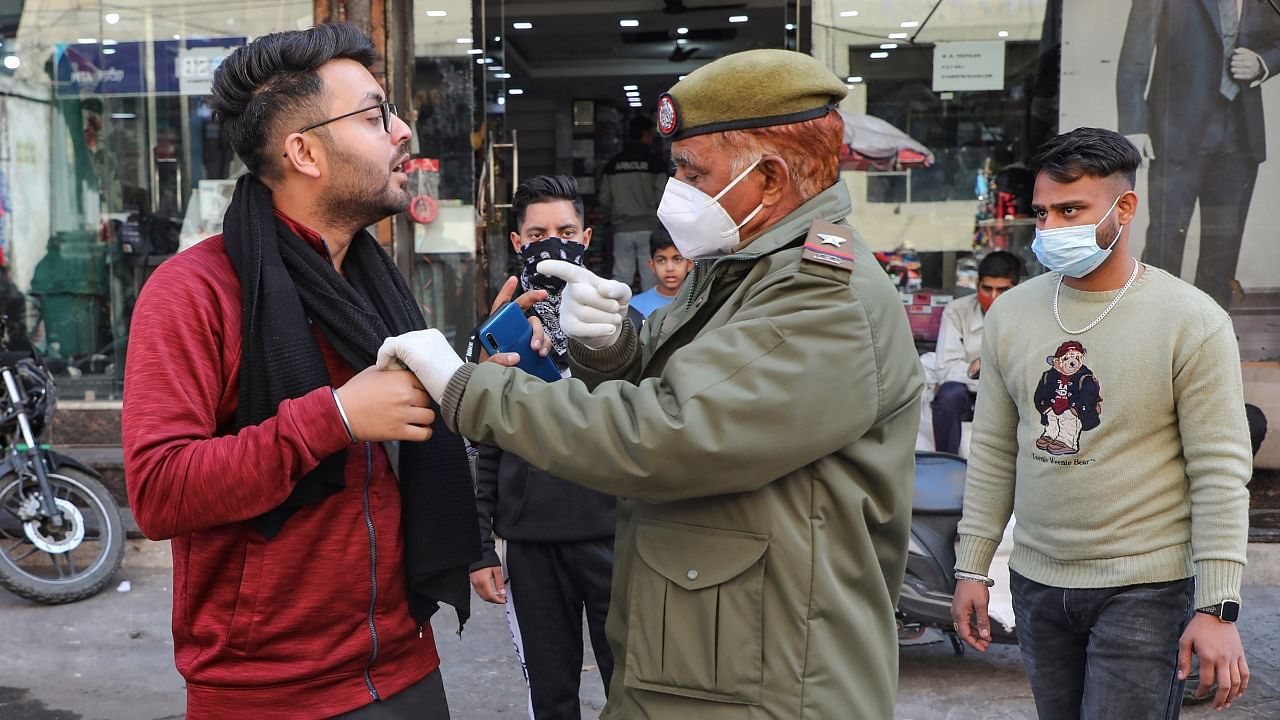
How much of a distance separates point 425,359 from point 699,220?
546 millimetres

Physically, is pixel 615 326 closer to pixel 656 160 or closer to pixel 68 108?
pixel 68 108

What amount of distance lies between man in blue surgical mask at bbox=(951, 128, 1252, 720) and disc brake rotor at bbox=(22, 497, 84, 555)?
4.62m

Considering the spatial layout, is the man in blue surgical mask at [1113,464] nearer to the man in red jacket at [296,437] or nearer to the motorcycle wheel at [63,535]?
the man in red jacket at [296,437]

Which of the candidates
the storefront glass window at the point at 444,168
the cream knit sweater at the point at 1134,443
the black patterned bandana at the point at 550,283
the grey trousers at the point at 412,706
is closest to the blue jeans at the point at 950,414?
the storefront glass window at the point at 444,168

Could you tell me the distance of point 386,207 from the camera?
7.16ft

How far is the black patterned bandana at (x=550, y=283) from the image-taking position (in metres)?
2.83

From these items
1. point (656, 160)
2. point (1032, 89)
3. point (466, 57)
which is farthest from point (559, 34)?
point (1032, 89)

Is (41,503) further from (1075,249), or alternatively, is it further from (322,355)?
(1075,249)

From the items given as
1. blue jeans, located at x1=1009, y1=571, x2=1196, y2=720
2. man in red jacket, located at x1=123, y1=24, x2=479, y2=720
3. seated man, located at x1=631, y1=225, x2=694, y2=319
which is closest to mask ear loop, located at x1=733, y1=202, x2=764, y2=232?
man in red jacket, located at x1=123, y1=24, x2=479, y2=720

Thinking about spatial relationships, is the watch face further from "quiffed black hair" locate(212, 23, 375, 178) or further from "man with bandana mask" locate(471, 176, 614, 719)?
"quiffed black hair" locate(212, 23, 375, 178)

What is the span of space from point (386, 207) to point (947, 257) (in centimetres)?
568

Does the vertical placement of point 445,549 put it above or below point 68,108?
below

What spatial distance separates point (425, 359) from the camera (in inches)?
70.6

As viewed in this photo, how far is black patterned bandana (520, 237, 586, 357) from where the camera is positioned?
2.83m
